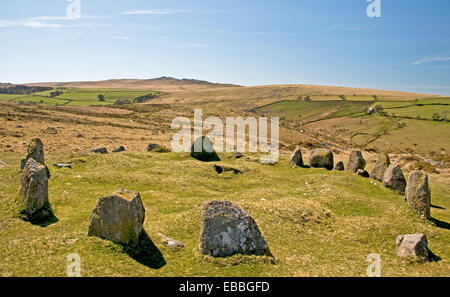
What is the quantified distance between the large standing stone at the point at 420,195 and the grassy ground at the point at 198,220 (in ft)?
2.55

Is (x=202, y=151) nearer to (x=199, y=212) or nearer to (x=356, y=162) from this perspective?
(x=356, y=162)

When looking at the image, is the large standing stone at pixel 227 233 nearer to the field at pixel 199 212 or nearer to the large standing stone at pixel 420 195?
the field at pixel 199 212

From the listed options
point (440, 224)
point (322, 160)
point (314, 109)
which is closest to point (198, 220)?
point (440, 224)

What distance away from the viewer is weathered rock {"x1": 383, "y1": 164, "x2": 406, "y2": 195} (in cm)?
2986

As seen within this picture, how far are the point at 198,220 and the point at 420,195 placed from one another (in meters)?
18.0

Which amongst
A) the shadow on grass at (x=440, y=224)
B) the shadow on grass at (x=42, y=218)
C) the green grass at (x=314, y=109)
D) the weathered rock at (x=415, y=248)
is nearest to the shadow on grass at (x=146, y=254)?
the shadow on grass at (x=42, y=218)

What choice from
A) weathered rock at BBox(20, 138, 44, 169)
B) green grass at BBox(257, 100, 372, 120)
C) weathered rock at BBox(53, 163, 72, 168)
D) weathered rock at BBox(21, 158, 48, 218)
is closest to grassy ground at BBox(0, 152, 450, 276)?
weathered rock at BBox(53, 163, 72, 168)

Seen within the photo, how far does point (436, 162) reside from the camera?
56312 millimetres

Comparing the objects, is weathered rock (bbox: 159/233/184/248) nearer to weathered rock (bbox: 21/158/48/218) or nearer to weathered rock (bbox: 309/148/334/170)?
weathered rock (bbox: 21/158/48/218)

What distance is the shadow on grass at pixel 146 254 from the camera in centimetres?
1462

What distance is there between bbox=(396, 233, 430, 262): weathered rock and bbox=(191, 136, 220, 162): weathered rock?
27772 mm
